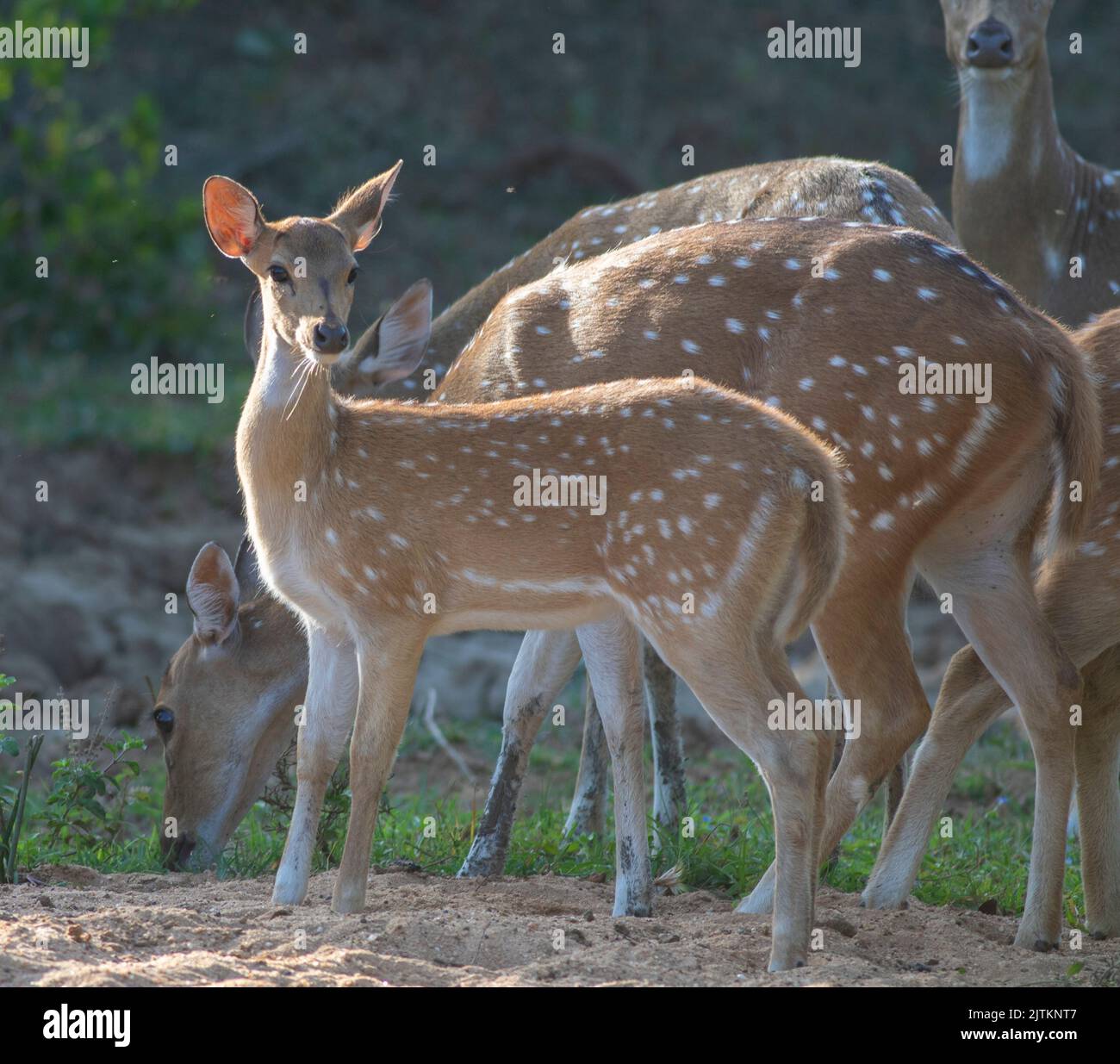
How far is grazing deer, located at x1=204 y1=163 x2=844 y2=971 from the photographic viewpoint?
4.80 m

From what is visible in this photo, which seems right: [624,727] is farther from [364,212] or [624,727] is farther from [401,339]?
[401,339]

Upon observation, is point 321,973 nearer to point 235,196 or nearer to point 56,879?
point 56,879

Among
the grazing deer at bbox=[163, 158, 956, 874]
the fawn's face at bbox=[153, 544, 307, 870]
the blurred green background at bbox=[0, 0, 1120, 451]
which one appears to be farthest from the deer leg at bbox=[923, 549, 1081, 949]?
the blurred green background at bbox=[0, 0, 1120, 451]

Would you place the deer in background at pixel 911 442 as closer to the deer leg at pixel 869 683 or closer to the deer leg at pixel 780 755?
the deer leg at pixel 869 683

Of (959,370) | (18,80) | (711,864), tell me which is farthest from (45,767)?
(18,80)

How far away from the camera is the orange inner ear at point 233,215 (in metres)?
5.63

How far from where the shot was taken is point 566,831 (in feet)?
21.8

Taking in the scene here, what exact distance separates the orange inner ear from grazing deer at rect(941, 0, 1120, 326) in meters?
3.89

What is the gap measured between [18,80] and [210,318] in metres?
2.54

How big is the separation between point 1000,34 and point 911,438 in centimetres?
321

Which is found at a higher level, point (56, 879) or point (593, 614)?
point (593, 614)

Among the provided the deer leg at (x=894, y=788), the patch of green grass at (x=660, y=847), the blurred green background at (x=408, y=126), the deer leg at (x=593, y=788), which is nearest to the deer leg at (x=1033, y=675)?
the patch of green grass at (x=660, y=847)

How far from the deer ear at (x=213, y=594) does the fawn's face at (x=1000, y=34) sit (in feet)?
13.5

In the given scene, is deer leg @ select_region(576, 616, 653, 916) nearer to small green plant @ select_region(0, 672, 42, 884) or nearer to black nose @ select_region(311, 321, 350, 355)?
black nose @ select_region(311, 321, 350, 355)
